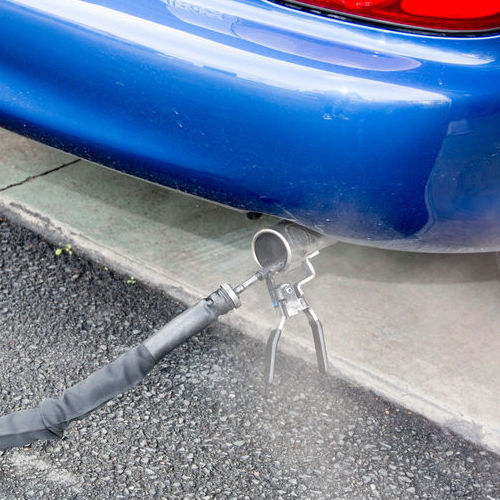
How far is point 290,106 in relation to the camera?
5.53 feet

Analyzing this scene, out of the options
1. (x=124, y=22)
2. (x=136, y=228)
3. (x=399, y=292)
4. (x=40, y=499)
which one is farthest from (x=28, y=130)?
(x=399, y=292)

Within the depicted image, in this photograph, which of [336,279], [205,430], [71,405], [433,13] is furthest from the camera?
[336,279]

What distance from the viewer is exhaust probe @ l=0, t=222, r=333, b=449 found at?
186 cm

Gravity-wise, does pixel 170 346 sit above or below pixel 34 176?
above

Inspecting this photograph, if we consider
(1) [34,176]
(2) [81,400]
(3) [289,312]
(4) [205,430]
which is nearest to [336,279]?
(3) [289,312]

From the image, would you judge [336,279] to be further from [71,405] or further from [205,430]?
[71,405]

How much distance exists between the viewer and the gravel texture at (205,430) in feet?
6.16

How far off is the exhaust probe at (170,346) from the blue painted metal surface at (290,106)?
0.62 ft

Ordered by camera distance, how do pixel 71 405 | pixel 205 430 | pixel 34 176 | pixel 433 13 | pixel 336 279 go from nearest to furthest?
1. pixel 433 13
2. pixel 71 405
3. pixel 205 430
4. pixel 336 279
5. pixel 34 176

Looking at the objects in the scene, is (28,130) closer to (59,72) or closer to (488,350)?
(59,72)

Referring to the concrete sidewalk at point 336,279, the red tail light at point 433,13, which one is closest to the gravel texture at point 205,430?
the concrete sidewalk at point 336,279

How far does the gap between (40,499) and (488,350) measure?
1.21 meters

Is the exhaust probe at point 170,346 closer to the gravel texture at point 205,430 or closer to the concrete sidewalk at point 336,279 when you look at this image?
the gravel texture at point 205,430

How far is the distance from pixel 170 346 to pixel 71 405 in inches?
9.8
